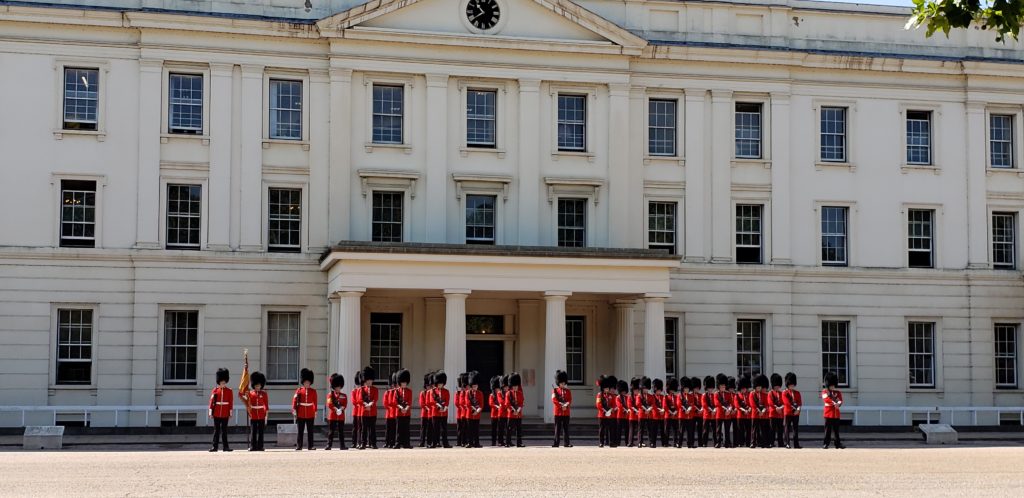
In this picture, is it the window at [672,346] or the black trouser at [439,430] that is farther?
the window at [672,346]

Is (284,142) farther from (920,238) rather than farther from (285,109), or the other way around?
(920,238)

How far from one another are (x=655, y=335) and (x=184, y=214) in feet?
39.0

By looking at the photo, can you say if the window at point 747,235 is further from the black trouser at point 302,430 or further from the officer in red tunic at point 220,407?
the officer in red tunic at point 220,407

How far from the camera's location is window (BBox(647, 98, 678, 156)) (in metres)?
38.7

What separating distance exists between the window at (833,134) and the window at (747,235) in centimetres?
262

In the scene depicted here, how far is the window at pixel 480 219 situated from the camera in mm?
37188

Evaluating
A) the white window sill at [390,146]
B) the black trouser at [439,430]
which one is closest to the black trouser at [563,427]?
the black trouser at [439,430]

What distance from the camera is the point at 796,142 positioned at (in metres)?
39.4

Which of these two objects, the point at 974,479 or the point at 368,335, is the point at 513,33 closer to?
the point at 368,335

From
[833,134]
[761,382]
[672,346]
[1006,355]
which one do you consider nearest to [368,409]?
[761,382]

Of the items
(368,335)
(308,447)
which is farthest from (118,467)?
(368,335)

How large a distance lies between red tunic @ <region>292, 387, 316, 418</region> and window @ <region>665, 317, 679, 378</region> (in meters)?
12.7

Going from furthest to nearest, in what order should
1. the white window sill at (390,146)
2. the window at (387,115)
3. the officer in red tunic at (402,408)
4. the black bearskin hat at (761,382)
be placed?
the window at (387,115) < the white window sill at (390,146) < the black bearskin hat at (761,382) < the officer in red tunic at (402,408)

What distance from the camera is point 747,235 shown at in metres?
39.0
